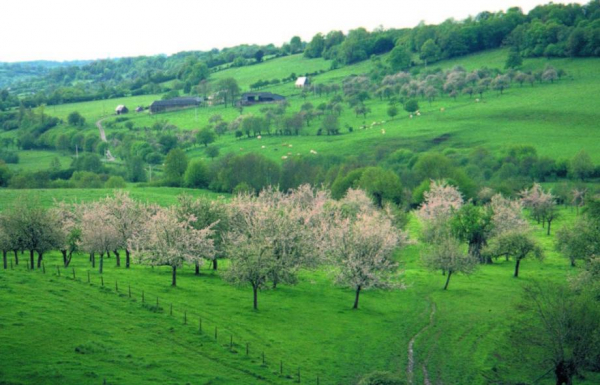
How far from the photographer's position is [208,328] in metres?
50.5

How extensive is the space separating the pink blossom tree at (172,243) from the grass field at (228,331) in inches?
88.4

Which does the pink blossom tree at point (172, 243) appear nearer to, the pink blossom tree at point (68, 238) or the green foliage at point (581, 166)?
the pink blossom tree at point (68, 238)

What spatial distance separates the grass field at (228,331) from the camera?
42.4 m

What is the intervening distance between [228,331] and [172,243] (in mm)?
17445

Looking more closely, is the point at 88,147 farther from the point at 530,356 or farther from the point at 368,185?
the point at 530,356

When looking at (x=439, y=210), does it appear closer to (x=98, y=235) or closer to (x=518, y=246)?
(x=518, y=246)

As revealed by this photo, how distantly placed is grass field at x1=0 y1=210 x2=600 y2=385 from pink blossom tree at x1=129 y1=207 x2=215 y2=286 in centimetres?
225

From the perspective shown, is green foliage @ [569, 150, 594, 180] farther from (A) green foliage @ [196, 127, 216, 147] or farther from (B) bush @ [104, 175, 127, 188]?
(B) bush @ [104, 175, 127, 188]

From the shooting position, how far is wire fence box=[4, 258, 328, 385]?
4503 cm

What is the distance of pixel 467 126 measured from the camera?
176 metres

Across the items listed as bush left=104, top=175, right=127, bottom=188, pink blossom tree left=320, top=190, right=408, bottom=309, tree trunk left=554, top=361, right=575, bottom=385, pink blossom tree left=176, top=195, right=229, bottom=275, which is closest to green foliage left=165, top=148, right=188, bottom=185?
bush left=104, top=175, right=127, bottom=188

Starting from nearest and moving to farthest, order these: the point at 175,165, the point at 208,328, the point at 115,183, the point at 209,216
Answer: the point at 208,328 < the point at 209,216 < the point at 115,183 < the point at 175,165

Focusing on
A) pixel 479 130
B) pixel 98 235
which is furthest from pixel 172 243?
pixel 479 130

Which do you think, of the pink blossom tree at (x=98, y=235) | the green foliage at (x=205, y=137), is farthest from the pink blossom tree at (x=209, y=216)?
the green foliage at (x=205, y=137)
